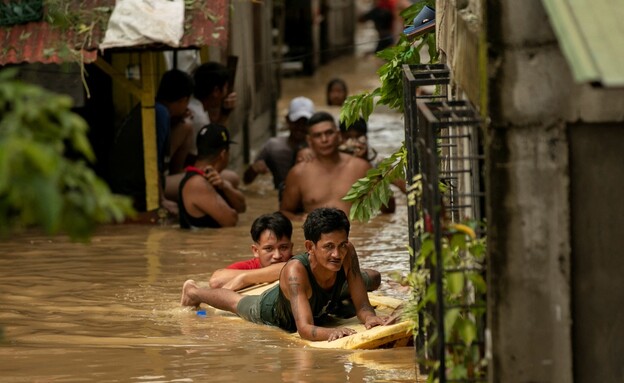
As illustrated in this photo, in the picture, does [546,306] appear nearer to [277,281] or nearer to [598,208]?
[598,208]

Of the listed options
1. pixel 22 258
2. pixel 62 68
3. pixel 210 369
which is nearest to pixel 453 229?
pixel 210 369

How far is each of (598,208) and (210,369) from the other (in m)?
2.63

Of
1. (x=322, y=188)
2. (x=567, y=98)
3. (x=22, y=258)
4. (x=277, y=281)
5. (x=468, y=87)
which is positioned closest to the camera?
(x=567, y=98)

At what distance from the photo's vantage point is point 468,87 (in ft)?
21.3

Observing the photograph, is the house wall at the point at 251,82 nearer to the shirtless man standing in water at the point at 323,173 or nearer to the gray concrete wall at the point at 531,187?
the shirtless man standing in water at the point at 323,173

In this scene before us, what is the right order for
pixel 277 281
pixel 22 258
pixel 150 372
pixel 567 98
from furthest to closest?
pixel 22 258 < pixel 277 281 < pixel 150 372 < pixel 567 98

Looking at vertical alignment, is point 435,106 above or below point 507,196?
above

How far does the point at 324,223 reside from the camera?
8242 millimetres

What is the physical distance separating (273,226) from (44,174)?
5.65 m

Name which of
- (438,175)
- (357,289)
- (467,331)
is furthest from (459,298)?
(357,289)

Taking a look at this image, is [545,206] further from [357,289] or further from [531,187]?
[357,289]

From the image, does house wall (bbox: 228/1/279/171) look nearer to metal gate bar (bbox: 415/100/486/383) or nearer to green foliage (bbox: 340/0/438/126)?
green foliage (bbox: 340/0/438/126)

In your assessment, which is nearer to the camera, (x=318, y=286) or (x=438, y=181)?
(x=438, y=181)

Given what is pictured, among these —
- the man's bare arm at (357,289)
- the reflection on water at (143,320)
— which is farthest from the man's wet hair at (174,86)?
the man's bare arm at (357,289)
